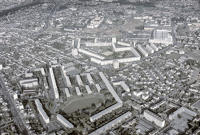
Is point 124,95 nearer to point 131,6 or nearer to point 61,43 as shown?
point 61,43

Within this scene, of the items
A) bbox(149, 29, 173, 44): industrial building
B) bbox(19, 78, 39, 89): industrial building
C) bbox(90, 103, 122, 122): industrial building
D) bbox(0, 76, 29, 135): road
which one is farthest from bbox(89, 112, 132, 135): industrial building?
bbox(149, 29, 173, 44): industrial building

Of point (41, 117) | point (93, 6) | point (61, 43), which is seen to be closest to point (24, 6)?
point (93, 6)

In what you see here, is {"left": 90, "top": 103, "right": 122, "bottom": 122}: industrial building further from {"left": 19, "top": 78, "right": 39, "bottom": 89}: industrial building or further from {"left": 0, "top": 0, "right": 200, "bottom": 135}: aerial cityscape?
{"left": 19, "top": 78, "right": 39, "bottom": 89}: industrial building

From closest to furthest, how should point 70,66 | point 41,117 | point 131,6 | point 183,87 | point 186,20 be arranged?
1. point 41,117
2. point 183,87
3. point 70,66
4. point 186,20
5. point 131,6

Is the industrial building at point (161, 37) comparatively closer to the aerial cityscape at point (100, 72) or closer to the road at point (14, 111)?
the aerial cityscape at point (100, 72)

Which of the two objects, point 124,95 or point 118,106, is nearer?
point 118,106

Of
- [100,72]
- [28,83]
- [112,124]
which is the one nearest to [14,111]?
[28,83]
